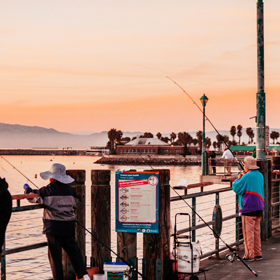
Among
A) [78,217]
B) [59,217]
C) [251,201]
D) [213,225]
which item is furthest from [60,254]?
[251,201]

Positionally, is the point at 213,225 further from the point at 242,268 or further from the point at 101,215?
the point at 101,215

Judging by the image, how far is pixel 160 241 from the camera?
6.71 meters

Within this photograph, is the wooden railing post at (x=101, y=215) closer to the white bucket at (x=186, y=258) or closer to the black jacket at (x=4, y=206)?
the white bucket at (x=186, y=258)

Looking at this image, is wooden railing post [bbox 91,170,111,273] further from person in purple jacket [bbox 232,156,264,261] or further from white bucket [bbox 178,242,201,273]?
person in purple jacket [bbox 232,156,264,261]

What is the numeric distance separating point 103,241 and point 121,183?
80 cm

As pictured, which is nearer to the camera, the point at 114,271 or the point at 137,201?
the point at 114,271

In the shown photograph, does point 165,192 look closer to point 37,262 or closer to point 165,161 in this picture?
point 37,262

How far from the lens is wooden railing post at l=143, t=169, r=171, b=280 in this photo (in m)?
6.70

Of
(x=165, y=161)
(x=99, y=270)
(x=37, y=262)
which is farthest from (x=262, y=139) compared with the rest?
(x=165, y=161)

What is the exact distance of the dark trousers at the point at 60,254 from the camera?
606 centimetres

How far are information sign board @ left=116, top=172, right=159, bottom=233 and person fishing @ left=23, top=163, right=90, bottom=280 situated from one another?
726mm

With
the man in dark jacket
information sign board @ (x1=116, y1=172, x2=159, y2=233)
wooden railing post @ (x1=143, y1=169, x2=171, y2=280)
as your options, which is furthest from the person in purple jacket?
the man in dark jacket

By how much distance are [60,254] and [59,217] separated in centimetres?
50

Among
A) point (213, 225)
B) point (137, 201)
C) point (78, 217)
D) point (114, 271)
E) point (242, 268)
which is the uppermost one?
point (137, 201)
